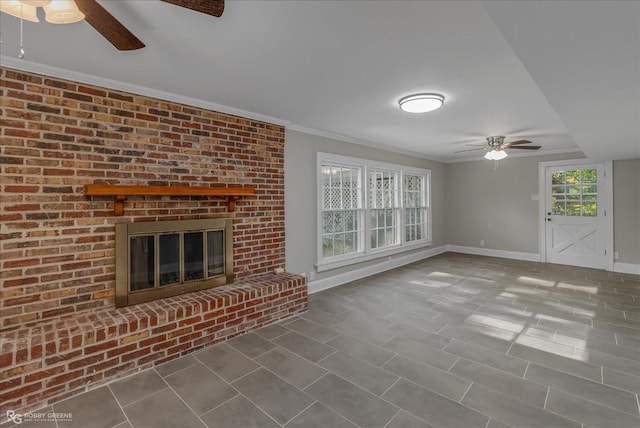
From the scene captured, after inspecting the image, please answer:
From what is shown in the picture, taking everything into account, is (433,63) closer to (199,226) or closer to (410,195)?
(199,226)

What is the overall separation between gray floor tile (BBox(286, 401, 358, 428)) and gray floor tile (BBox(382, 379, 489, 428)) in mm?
381

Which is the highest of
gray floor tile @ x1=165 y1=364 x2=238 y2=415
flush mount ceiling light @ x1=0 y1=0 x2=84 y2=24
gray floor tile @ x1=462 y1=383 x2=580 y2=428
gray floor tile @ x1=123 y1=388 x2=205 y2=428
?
flush mount ceiling light @ x1=0 y1=0 x2=84 y2=24

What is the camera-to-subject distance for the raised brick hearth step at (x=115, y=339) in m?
1.99

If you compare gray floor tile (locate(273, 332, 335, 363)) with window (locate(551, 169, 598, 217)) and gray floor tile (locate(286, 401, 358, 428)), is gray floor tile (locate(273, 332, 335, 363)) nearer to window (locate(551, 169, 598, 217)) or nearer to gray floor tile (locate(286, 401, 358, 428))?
gray floor tile (locate(286, 401, 358, 428))

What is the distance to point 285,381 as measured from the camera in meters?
2.28

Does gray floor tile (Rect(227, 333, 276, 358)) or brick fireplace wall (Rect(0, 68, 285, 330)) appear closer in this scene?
brick fireplace wall (Rect(0, 68, 285, 330))

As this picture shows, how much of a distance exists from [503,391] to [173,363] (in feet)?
8.32

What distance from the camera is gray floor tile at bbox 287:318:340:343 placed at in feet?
9.86

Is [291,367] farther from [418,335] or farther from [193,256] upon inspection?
[193,256]

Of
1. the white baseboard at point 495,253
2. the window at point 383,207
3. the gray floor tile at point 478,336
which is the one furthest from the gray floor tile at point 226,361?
the white baseboard at point 495,253

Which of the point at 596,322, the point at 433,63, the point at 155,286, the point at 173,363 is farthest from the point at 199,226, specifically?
the point at 596,322

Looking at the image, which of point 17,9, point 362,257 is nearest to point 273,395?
point 17,9

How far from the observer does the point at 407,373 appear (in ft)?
7.78

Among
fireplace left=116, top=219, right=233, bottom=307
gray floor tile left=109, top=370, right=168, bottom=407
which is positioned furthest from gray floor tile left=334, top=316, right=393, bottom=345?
gray floor tile left=109, top=370, right=168, bottom=407
